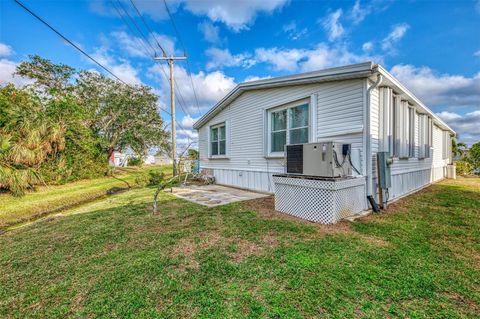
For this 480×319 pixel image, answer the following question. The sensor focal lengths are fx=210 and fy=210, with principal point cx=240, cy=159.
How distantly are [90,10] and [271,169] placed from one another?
7412mm

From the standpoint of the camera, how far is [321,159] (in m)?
3.96

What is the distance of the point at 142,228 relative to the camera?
3.82 metres

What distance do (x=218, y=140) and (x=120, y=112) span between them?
479 inches

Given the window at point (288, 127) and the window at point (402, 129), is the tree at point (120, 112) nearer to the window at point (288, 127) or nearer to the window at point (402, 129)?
the window at point (288, 127)

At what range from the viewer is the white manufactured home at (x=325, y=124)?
4543 millimetres

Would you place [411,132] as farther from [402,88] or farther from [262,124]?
[262,124]

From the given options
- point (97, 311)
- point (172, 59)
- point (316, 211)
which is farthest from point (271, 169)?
point (172, 59)

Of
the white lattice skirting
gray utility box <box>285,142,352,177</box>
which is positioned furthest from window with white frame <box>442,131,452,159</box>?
gray utility box <box>285,142,352,177</box>

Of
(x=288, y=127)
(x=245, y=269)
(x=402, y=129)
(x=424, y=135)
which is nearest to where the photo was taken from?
(x=245, y=269)

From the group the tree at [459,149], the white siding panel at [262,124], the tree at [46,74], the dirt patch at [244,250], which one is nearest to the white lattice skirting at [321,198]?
the white siding panel at [262,124]

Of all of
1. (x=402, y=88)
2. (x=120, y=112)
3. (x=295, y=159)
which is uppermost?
(x=120, y=112)

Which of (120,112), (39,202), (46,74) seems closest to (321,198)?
(39,202)

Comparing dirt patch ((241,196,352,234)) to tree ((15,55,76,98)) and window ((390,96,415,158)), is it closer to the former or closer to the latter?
window ((390,96,415,158))

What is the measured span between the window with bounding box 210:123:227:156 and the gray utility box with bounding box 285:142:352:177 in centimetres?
505
